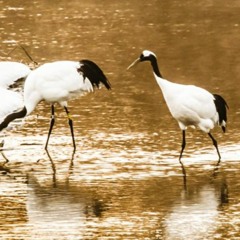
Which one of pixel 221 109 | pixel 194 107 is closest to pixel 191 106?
pixel 194 107

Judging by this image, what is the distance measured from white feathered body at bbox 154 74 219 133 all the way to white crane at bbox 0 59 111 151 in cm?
134

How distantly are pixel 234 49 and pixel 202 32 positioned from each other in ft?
5.78

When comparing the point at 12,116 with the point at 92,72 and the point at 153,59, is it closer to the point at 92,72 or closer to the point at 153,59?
the point at 92,72

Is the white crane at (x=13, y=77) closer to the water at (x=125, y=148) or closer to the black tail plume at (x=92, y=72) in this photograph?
the water at (x=125, y=148)

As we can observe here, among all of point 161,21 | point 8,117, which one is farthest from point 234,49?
point 8,117

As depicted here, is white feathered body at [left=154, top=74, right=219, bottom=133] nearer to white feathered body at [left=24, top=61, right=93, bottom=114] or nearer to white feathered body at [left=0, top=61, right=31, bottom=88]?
white feathered body at [left=24, top=61, right=93, bottom=114]

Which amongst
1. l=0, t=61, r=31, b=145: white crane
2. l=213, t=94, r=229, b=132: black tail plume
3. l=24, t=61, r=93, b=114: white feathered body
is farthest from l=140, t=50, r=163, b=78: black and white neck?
l=0, t=61, r=31, b=145: white crane

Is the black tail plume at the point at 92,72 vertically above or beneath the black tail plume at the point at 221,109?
above

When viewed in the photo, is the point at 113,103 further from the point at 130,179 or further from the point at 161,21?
the point at 161,21

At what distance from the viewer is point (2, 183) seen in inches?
443

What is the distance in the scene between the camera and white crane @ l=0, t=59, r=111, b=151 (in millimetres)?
12984

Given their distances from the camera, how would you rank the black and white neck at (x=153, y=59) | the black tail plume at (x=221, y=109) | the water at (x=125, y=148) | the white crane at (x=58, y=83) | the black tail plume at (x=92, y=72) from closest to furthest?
the water at (x=125, y=148), the black tail plume at (x=221, y=109), the black and white neck at (x=153, y=59), the white crane at (x=58, y=83), the black tail plume at (x=92, y=72)

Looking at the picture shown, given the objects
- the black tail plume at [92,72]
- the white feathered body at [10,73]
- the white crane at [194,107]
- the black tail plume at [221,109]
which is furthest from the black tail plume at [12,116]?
the black tail plume at [221,109]

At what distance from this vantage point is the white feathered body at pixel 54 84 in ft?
42.6
